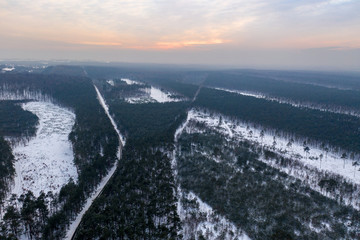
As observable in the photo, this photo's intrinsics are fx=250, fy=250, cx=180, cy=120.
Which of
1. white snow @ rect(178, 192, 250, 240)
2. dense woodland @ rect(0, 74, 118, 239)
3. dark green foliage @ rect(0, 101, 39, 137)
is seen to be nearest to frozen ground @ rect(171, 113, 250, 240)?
white snow @ rect(178, 192, 250, 240)

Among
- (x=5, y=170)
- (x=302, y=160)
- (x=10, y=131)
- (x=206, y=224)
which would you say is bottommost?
(x=206, y=224)

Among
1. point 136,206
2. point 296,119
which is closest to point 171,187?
point 136,206

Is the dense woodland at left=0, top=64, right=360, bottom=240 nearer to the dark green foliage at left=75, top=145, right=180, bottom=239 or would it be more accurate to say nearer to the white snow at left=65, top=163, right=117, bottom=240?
the dark green foliage at left=75, top=145, right=180, bottom=239

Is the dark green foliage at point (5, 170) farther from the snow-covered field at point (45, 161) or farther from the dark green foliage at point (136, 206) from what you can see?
the dark green foliage at point (136, 206)

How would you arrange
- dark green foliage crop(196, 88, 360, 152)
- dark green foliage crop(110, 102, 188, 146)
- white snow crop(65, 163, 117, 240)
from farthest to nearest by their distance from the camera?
1. dark green foliage crop(196, 88, 360, 152)
2. dark green foliage crop(110, 102, 188, 146)
3. white snow crop(65, 163, 117, 240)

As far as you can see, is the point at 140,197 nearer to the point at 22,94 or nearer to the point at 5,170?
the point at 5,170
